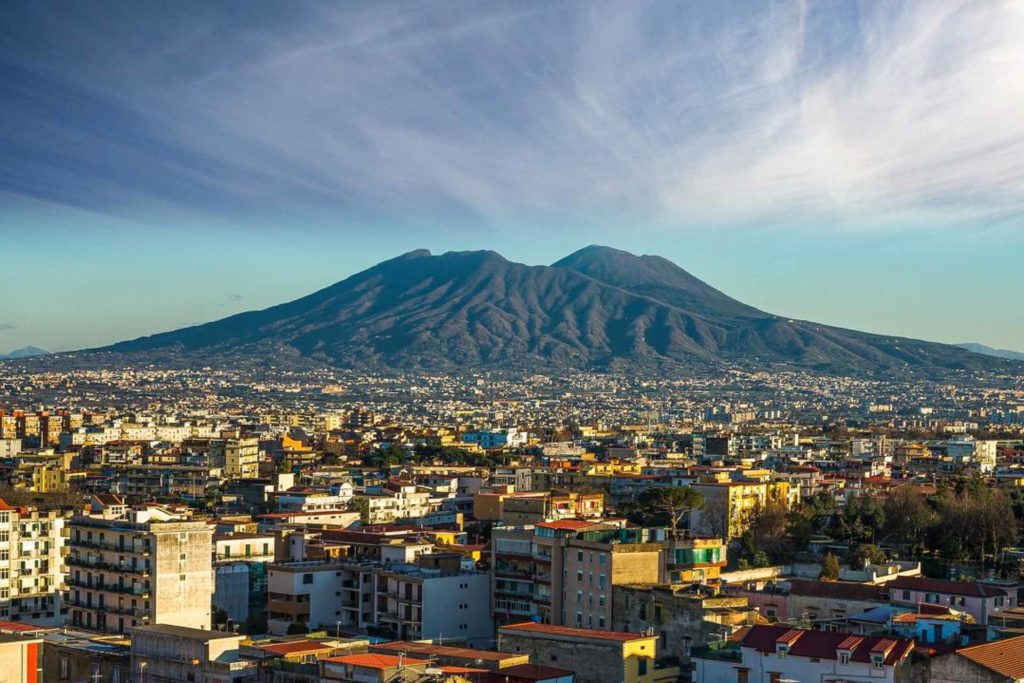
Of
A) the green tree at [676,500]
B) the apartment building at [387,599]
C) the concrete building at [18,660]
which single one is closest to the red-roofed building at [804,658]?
the apartment building at [387,599]

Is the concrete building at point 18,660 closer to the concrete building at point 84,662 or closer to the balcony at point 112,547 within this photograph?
the concrete building at point 84,662

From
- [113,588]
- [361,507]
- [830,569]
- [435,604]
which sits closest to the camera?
[113,588]

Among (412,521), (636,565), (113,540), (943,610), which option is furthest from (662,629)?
(412,521)

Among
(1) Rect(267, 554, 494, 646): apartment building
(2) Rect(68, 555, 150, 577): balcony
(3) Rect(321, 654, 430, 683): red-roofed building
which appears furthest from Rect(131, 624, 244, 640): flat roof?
(1) Rect(267, 554, 494, 646): apartment building

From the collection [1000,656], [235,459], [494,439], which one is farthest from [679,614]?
[494,439]

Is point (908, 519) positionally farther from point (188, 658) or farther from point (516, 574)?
point (188, 658)

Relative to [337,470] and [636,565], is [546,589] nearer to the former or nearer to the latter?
[636,565]

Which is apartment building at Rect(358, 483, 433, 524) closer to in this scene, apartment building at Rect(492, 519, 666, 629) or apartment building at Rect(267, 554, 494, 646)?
apartment building at Rect(267, 554, 494, 646)
